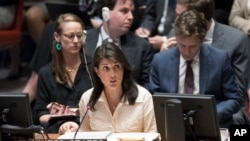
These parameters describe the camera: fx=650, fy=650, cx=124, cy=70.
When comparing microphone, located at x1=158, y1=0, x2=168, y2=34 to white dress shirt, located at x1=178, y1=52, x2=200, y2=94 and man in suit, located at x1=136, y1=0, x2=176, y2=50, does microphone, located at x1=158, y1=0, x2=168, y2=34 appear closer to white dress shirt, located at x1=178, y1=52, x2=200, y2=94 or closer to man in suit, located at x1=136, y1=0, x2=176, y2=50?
man in suit, located at x1=136, y1=0, x2=176, y2=50

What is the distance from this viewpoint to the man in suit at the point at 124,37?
462cm

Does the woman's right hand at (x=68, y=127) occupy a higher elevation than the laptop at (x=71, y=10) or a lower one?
lower

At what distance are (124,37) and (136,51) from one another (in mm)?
162

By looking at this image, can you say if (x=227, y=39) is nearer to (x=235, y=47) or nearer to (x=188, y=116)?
(x=235, y=47)

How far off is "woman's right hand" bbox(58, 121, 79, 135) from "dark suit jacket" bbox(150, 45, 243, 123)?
67cm

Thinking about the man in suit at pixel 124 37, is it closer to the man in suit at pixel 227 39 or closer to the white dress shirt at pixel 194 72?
the man in suit at pixel 227 39

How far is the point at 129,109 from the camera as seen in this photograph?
11.8 feet

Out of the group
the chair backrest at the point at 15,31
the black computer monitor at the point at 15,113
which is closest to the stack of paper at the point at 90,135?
the black computer monitor at the point at 15,113

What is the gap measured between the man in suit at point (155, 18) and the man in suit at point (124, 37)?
2.07ft

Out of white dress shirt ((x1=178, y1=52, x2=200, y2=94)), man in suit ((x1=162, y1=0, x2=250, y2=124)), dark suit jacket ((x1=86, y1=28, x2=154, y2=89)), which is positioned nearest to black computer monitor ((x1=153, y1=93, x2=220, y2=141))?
white dress shirt ((x1=178, y1=52, x2=200, y2=94))

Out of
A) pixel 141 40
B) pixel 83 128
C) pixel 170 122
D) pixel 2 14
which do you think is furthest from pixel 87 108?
pixel 2 14

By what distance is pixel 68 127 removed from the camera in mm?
3625

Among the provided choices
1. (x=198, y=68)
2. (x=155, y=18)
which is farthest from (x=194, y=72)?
(x=155, y=18)

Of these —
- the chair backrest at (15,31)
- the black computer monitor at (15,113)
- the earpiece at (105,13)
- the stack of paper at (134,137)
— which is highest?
the earpiece at (105,13)
